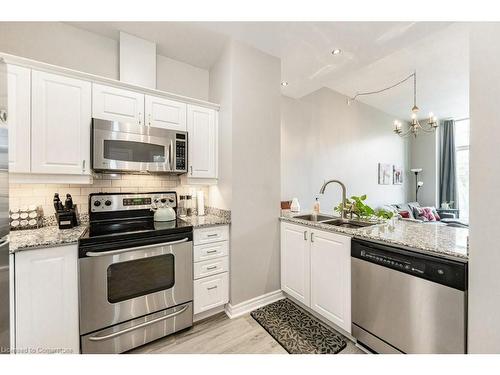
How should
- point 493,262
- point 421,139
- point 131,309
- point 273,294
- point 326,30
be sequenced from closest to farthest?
point 493,262
point 131,309
point 326,30
point 273,294
point 421,139

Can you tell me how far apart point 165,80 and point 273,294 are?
8.53 ft

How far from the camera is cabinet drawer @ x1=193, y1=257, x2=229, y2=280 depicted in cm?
191

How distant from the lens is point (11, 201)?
161cm

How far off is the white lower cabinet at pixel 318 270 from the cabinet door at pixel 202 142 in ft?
3.33

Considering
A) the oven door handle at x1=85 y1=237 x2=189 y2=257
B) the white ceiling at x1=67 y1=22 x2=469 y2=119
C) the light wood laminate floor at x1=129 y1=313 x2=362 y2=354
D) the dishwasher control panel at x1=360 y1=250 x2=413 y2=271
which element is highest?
the white ceiling at x1=67 y1=22 x2=469 y2=119

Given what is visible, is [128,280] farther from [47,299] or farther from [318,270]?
[318,270]

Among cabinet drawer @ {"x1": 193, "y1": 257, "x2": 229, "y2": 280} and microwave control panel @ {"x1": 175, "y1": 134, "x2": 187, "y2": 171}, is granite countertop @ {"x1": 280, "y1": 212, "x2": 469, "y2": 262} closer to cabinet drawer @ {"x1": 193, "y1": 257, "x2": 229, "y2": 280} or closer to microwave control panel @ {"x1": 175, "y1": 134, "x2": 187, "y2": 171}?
cabinet drawer @ {"x1": 193, "y1": 257, "x2": 229, "y2": 280}

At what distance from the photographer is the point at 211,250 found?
77.7 inches

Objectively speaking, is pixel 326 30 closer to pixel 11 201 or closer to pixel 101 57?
pixel 101 57

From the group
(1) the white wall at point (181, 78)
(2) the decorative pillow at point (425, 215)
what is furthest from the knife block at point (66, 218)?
(2) the decorative pillow at point (425, 215)

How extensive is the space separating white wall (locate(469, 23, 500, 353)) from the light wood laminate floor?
→ 857mm

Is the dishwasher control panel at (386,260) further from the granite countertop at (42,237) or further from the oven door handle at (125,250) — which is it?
the granite countertop at (42,237)

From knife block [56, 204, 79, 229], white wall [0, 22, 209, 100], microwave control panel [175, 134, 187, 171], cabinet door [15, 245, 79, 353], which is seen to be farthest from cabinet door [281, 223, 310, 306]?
white wall [0, 22, 209, 100]
